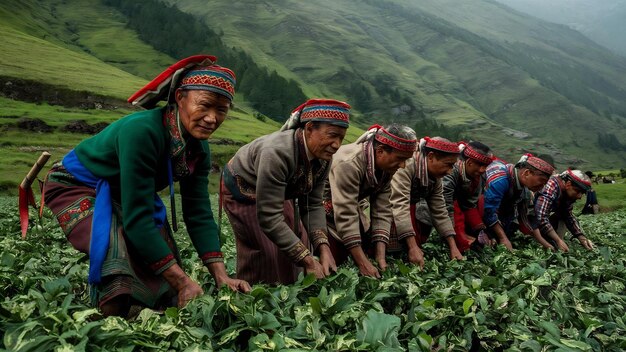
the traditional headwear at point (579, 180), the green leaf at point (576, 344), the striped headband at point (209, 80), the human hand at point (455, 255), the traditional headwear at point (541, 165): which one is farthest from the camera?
the traditional headwear at point (579, 180)

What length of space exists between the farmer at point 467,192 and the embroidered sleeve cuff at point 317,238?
2.97 meters

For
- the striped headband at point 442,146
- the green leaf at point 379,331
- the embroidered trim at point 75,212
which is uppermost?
the striped headband at point 442,146

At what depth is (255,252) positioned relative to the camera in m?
4.58

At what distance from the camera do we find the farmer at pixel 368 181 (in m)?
4.79

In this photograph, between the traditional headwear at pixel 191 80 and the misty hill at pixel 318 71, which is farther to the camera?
the misty hill at pixel 318 71

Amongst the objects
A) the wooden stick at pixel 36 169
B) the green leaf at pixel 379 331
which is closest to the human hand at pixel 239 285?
the green leaf at pixel 379 331

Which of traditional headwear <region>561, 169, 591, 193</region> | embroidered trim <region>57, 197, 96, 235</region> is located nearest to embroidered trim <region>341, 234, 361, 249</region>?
embroidered trim <region>57, 197, 96, 235</region>

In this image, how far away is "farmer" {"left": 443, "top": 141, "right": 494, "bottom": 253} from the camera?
680cm

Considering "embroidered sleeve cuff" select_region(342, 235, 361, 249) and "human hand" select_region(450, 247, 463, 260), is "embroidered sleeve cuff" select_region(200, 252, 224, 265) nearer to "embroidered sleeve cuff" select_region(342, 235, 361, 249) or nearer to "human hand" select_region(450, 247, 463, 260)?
"embroidered sleeve cuff" select_region(342, 235, 361, 249)

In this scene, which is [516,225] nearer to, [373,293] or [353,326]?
[373,293]

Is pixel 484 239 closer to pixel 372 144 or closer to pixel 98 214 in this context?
pixel 372 144

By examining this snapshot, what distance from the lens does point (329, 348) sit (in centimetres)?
254

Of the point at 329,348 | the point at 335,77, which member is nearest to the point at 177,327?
the point at 329,348

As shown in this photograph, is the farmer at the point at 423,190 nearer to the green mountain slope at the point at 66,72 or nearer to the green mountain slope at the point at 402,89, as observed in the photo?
the green mountain slope at the point at 66,72
